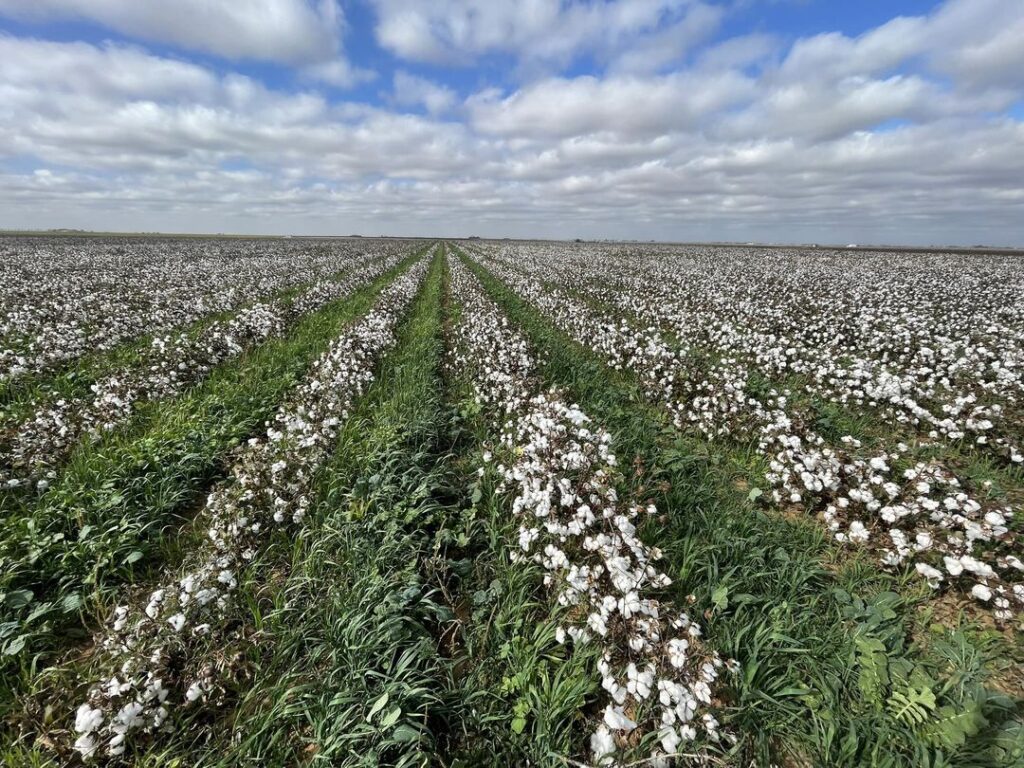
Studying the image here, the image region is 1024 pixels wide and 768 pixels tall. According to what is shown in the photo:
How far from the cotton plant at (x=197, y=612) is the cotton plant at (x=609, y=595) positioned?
2665 mm

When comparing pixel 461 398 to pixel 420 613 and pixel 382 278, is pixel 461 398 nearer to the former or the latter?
pixel 420 613

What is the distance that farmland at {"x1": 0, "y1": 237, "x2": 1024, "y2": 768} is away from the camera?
3152mm

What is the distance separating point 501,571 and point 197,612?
275cm

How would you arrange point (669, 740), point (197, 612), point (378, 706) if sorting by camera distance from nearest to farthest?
point (669, 740)
point (378, 706)
point (197, 612)

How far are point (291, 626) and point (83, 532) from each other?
273 cm

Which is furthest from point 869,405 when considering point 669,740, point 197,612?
point 197,612

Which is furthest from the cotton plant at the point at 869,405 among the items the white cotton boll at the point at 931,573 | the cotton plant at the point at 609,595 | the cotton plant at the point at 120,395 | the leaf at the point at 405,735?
the cotton plant at the point at 120,395

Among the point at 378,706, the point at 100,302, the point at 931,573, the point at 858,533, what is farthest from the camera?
the point at 100,302

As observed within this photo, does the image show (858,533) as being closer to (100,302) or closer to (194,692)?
(194,692)

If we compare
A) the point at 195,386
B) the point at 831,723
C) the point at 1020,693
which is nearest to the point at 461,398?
the point at 195,386

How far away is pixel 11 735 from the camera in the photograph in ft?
10.2

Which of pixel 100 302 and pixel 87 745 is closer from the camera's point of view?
pixel 87 745

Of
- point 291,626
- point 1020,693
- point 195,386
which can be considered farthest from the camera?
point 195,386

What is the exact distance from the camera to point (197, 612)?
145 inches
